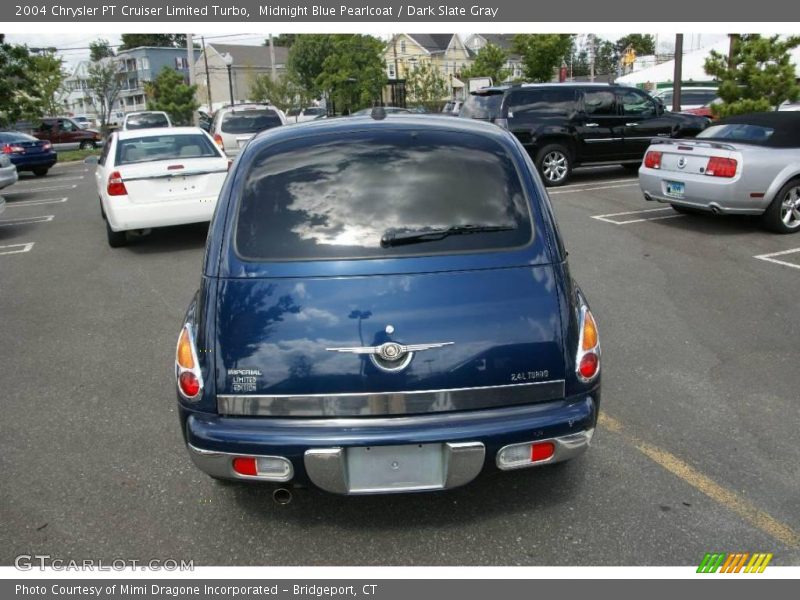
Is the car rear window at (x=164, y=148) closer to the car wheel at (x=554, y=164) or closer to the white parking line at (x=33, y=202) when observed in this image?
the car wheel at (x=554, y=164)

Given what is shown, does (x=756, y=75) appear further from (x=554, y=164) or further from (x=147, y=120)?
(x=147, y=120)

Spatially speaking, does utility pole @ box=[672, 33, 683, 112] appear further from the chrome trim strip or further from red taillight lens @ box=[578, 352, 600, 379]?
the chrome trim strip

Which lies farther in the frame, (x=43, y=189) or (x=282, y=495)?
(x=43, y=189)

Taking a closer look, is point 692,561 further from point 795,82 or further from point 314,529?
point 795,82

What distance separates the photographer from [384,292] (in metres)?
2.75

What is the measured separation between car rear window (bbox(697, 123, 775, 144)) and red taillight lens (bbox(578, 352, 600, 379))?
280 inches

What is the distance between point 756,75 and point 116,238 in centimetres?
1450

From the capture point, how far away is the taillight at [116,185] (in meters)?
8.66

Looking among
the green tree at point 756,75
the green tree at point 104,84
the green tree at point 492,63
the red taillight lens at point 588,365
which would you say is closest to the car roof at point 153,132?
the red taillight lens at point 588,365

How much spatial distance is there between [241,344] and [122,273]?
595cm

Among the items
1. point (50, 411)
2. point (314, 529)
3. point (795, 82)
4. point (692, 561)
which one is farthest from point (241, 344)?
point (795, 82)

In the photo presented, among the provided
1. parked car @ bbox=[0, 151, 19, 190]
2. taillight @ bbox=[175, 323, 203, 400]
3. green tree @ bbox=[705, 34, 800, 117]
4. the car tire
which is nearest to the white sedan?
parked car @ bbox=[0, 151, 19, 190]

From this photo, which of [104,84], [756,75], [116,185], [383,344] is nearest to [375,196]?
[383,344]

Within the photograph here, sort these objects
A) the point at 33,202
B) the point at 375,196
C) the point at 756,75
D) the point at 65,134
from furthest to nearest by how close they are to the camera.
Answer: the point at 65,134
the point at 756,75
the point at 33,202
the point at 375,196
